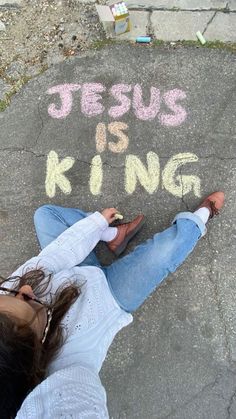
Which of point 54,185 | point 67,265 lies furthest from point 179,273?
point 54,185

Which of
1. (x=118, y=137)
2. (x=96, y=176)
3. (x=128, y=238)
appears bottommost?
(x=128, y=238)

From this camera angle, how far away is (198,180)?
2.68 meters

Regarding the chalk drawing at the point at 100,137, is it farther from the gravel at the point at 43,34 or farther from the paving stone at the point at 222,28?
the paving stone at the point at 222,28

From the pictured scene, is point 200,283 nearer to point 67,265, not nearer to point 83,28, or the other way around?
point 67,265

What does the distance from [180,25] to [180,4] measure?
149 mm

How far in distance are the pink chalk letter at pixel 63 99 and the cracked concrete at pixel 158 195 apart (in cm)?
3

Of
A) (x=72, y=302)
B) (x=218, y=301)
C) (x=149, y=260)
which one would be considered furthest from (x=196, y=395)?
(x=72, y=302)

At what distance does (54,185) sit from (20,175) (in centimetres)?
23

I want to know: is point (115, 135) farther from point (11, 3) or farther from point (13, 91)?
point (11, 3)

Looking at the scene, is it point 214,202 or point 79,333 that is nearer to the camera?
point 79,333

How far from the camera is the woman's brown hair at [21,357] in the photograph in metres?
1.27

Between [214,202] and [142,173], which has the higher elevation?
[142,173]

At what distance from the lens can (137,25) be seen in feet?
9.69

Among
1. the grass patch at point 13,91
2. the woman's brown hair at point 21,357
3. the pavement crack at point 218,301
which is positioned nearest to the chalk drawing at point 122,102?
the grass patch at point 13,91
